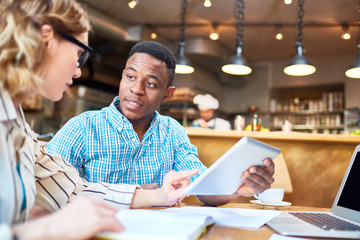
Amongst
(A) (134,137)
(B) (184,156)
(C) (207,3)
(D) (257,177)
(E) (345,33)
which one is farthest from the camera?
(E) (345,33)

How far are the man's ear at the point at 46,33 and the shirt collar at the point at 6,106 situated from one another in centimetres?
14

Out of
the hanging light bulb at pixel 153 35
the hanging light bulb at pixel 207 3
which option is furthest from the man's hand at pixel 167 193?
the hanging light bulb at pixel 153 35

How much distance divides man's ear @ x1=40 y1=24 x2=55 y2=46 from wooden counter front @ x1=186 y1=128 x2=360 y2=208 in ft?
7.35

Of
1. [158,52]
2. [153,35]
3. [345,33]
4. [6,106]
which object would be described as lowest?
[6,106]

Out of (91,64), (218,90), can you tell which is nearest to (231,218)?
(91,64)

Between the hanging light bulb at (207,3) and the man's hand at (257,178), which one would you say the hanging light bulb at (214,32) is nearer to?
the hanging light bulb at (207,3)

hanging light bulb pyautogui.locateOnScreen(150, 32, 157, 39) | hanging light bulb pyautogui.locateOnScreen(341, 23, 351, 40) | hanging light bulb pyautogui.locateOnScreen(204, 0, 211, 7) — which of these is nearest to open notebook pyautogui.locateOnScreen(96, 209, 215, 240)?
hanging light bulb pyautogui.locateOnScreen(204, 0, 211, 7)

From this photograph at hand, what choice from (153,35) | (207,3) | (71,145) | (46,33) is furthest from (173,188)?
(153,35)

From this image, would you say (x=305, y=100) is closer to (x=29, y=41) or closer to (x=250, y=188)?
(x=250, y=188)

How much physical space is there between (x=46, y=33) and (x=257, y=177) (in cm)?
73

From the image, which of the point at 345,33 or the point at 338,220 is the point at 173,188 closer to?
the point at 338,220

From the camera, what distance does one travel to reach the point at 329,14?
5219mm

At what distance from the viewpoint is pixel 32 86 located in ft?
2.23

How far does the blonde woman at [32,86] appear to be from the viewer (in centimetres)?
55
